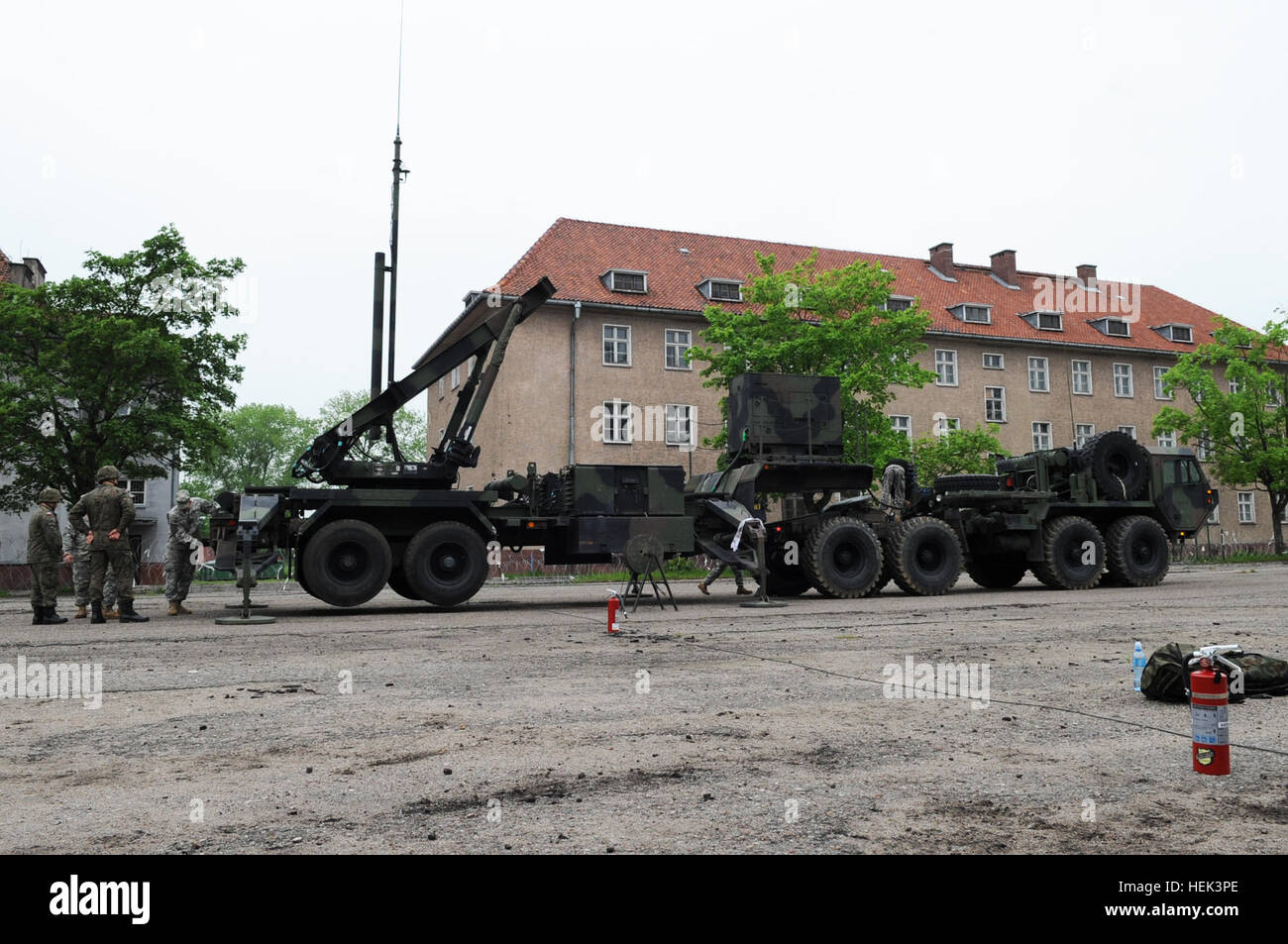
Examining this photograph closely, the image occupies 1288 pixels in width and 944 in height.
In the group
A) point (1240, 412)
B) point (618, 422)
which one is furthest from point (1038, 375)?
point (618, 422)

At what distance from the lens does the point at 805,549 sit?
667 inches

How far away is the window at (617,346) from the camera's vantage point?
1548 inches

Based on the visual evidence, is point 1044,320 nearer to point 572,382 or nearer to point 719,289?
point 719,289

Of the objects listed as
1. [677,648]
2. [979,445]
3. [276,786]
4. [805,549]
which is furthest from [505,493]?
[979,445]

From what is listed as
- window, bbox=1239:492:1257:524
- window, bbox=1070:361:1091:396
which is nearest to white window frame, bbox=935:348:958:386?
window, bbox=1070:361:1091:396

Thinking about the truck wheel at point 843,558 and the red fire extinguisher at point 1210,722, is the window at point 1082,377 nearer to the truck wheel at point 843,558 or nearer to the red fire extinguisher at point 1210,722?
the truck wheel at point 843,558

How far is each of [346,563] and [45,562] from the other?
11.9ft

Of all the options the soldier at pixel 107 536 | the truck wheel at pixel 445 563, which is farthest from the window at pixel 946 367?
the soldier at pixel 107 536

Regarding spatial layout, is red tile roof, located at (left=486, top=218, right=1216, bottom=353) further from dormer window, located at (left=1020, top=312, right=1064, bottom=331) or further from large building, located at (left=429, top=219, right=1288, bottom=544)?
dormer window, located at (left=1020, top=312, right=1064, bottom=331)

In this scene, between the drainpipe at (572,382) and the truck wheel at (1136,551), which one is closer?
the truck wheel at (1136,551)

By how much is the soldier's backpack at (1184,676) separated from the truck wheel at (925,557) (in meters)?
10.4

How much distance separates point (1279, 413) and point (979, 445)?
1426 centimetres

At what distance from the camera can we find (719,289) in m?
41.6
